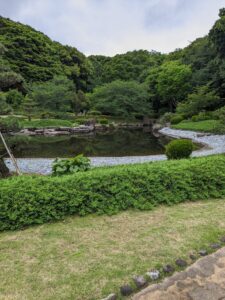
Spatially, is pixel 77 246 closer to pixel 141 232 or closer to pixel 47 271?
pixel 47 271

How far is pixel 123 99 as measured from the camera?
3008cm

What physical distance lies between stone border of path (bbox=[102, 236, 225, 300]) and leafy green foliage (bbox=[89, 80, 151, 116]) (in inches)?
1103

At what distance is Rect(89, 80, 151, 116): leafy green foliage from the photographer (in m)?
30.4

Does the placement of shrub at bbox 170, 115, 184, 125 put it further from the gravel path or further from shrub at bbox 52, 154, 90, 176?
the gravel path

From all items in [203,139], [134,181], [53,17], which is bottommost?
[203,139]

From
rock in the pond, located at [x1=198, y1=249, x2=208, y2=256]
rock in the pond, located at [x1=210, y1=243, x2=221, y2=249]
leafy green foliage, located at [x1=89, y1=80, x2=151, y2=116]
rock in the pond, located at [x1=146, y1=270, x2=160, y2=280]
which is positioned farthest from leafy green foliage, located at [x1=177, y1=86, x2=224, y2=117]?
rock in the pond, located at [x1=146, y1=270, x2=160, y2=280]

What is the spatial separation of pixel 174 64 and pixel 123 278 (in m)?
33.1

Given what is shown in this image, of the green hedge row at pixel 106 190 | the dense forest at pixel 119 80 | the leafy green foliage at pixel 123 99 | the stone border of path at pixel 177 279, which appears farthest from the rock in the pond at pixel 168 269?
the leafy green foliage at pixel 123 99

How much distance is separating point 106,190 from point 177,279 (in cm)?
190

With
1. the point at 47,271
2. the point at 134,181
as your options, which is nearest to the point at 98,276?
the point at 47,271

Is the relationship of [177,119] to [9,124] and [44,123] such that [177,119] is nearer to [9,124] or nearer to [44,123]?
[44,123]

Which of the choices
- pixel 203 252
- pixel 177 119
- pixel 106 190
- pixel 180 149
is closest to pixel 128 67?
pixel 177 119

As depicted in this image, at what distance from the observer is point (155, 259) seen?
9.55 ft

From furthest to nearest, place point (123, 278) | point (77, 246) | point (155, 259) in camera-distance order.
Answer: point (77, 246) < point (155, 259) < point (123, 278)
